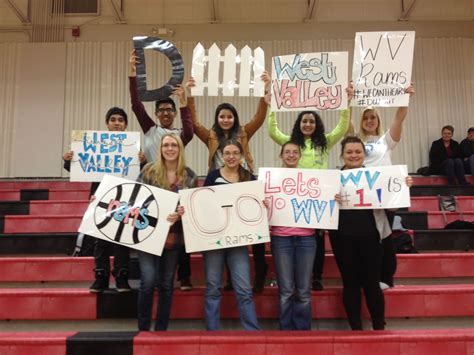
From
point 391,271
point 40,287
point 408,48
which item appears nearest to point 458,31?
point 408,48

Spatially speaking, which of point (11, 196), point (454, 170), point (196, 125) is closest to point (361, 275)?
point (196, 125)

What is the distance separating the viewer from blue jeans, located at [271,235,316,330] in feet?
8.01

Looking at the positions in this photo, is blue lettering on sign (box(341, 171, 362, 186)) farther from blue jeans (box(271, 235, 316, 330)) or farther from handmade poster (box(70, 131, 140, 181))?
handmade poster (box(70, 131, 140, 181))

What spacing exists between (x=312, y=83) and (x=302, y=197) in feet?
3.15

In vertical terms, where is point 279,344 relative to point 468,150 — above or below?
below

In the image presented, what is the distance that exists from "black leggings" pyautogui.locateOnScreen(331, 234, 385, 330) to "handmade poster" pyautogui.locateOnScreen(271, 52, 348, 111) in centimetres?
106

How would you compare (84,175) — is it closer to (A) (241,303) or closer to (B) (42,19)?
(A) (241,303)

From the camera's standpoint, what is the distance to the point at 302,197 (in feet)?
8.53

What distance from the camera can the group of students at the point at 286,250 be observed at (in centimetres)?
244

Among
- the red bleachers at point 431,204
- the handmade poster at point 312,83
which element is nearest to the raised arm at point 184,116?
the handmade poster at point 312,83

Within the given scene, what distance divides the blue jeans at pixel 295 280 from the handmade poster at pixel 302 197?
0.12m

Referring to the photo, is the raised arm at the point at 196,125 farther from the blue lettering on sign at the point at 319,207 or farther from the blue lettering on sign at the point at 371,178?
the blue lettering on sign at the point at 371,178

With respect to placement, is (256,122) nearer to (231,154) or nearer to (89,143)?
(231,154)

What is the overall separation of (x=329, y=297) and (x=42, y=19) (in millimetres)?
7911
